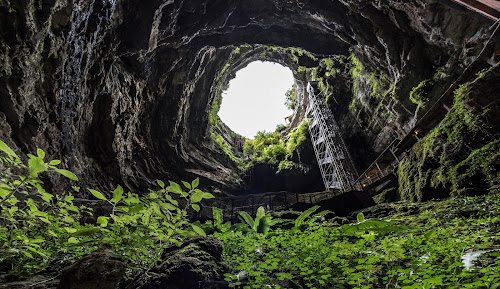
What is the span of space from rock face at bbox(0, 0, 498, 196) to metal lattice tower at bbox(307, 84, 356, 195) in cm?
162

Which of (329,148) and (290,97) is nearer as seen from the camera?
(329,148)

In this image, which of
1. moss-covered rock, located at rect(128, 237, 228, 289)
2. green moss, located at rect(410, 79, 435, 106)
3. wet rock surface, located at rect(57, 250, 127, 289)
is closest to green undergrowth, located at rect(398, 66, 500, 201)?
green moss, located at rect(410, 79, 435, 106)

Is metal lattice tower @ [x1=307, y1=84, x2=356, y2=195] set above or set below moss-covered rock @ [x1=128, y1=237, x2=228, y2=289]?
above

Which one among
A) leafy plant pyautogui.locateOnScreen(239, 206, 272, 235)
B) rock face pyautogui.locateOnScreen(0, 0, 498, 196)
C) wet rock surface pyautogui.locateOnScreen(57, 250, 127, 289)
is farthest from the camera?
rock face pyautogui.locateOnScreen(0, 0, 498, 196)

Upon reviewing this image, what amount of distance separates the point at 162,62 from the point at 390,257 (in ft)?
40.6

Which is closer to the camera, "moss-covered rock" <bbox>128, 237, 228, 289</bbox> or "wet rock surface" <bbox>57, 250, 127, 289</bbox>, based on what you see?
"wet rock surface" <bbox>57, 250, 127, 289</bbox>

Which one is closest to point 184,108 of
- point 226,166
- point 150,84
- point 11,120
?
point 150,84

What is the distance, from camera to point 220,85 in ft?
63.0

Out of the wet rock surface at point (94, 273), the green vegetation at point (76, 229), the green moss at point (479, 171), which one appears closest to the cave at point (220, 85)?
the green moss at point (479, 171)

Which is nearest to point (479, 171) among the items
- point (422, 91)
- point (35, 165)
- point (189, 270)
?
point (189, 270)

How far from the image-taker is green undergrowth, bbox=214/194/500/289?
1740 millimetres

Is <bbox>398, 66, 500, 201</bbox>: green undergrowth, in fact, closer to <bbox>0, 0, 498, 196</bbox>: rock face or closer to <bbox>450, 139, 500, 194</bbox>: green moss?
<bbox>450, 139, 500, 194</bbox>: green moss

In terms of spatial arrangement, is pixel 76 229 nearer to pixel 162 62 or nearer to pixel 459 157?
pixel 459 157

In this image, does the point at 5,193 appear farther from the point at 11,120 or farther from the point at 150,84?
the point at 150,84
